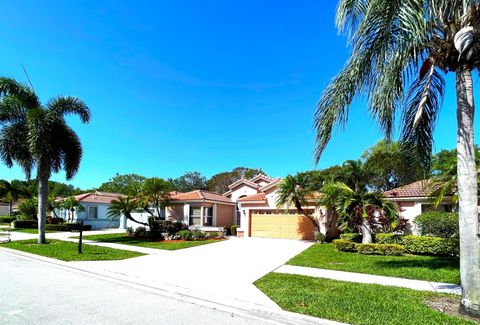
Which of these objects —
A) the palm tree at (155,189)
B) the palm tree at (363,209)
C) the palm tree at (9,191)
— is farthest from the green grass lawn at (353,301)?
the palm tree at (9,191)

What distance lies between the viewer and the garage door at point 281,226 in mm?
20766

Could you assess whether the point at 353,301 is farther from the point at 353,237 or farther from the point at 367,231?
the point at 353,237

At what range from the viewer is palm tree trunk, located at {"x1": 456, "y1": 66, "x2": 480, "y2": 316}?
5.32 meters

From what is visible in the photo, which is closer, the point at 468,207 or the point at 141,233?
the point at 468,207

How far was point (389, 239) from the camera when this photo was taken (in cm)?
1439

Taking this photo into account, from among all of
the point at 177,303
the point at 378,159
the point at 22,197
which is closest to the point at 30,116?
the point at 177,303

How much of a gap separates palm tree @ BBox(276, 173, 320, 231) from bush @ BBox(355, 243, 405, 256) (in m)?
5.78

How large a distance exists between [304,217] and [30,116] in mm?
18307

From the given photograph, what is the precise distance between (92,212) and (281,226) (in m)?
23.4

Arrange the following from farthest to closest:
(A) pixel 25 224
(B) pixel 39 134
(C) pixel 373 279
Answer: (A) pixel 25 224 < (B) pixel 39 134 < (C) pixel 373 279

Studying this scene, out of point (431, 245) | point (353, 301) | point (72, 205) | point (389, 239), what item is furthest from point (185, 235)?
point (72, 205)

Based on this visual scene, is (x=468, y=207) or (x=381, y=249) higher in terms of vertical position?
(x=468, y=207)

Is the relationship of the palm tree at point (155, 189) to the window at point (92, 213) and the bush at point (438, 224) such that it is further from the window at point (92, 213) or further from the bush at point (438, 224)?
the bush at point (438, 224)

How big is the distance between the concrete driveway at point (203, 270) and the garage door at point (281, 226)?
7.27m
